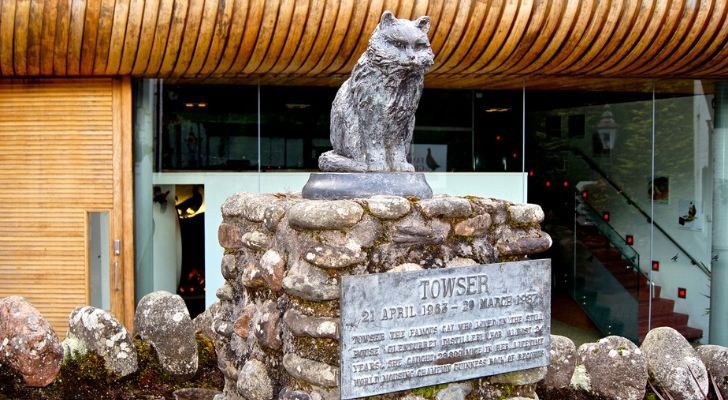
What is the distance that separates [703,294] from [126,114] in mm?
6023

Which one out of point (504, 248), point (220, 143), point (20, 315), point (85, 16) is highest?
point (85, 16)

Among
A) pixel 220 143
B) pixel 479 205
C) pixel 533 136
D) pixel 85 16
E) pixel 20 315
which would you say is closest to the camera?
pixel 479 205

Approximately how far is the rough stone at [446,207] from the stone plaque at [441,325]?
0.24 meters

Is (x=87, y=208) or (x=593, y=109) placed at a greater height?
(x=593, y=109)

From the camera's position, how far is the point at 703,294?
8.07 m

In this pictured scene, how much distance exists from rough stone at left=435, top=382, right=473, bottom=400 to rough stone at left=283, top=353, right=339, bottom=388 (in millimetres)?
520

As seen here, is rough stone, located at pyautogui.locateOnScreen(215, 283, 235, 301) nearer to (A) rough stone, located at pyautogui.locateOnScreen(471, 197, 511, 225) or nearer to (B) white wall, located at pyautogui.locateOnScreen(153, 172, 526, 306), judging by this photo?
(A) rough stone, located at pyautogui.locateOnScreen(471, 197, 511, 225)

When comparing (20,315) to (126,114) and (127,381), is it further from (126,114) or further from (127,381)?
(126,114)

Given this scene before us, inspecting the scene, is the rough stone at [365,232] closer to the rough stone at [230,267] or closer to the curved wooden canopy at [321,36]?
the rough stone at [230,267]

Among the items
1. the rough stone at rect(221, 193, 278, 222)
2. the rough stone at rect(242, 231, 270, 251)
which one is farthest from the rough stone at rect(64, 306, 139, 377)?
the rough stone at rect(242, 231, 270, 251)

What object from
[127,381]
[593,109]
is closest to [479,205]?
[127,381]

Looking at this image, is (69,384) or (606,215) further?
(606,215)

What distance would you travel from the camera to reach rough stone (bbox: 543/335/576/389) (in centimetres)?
424

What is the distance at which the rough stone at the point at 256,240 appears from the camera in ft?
11.7
